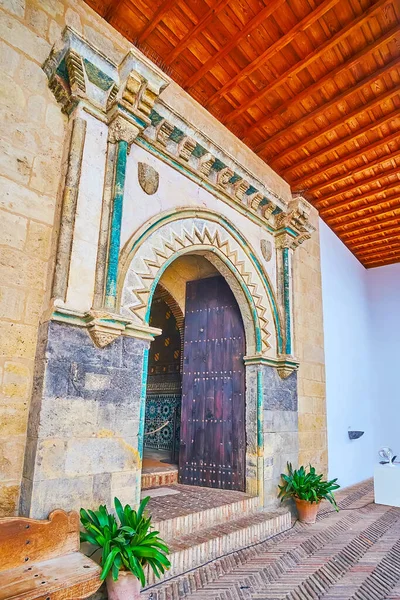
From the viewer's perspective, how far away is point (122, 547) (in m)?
2.20

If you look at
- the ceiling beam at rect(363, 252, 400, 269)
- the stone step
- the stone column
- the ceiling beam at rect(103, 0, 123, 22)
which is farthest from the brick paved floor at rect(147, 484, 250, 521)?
the ceiling beam at rect(363, 252, 400, 269)

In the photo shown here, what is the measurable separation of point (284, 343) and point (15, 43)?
364 cm

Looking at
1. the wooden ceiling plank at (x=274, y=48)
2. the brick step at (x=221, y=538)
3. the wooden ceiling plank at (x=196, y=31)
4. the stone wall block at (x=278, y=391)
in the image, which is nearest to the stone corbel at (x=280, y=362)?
the stone wall block at (x=278, y=391)

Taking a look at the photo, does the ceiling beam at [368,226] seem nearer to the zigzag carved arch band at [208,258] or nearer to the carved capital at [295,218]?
the carved capital at [295,218]

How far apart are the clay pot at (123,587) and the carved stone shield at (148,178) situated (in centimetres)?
266

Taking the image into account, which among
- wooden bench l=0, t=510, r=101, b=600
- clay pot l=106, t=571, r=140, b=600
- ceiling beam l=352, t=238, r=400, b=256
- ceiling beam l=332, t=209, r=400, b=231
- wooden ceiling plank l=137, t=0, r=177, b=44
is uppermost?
wooden ceiling plank l=137, t=0, r=177, b=44

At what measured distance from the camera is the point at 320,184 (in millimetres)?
5684

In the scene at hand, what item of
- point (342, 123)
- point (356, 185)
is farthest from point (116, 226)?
point (356, 185)

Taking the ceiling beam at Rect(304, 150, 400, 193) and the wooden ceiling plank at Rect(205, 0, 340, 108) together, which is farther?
the ceiling beam at Rect(304, 150, 400, 193)

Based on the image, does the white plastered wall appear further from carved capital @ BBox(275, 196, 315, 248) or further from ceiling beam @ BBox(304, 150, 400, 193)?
carved capital @ BBox(275, 196, 315, 248)

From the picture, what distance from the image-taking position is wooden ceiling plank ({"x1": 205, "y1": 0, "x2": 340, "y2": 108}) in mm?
3205

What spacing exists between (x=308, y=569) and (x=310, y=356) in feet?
9.53

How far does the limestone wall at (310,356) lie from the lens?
514 centimetres

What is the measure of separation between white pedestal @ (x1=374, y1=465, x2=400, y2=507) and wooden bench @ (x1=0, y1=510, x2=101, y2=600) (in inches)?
166
